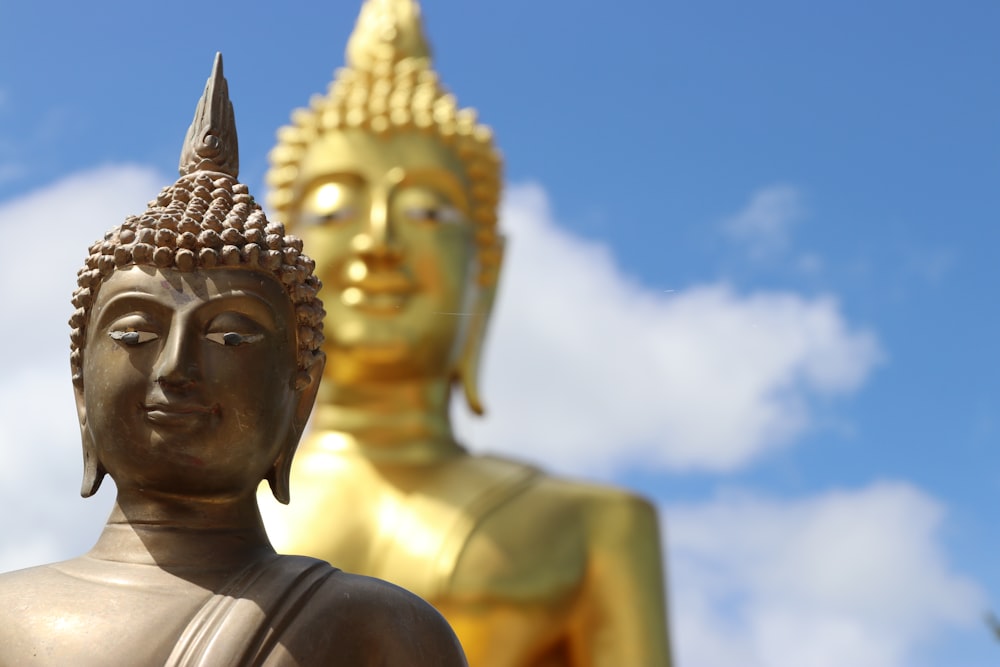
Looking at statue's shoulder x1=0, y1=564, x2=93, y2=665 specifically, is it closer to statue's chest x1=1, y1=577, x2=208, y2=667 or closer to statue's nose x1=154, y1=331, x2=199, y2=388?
statue's chest x1=1, y1=577, x2=208, y2=667

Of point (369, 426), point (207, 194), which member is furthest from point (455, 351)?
point (207, 194)

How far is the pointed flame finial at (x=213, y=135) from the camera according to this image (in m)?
3.45

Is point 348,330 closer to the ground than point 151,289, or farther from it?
farther from it

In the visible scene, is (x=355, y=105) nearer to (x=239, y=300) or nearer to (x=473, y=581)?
(x=473, y=581)

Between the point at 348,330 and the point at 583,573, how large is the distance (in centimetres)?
150

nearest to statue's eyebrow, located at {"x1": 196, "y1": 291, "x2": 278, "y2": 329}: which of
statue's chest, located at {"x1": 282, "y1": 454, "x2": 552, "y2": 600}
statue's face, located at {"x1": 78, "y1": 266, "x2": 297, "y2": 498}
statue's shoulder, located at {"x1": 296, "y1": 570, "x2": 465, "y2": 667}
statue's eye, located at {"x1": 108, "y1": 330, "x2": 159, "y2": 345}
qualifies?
statue's face, located at {"x1": 78, "y1": 266, "x2": 297, "y2": 498}

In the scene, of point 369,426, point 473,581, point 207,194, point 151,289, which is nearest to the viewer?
point 151,289

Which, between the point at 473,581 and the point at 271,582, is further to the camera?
the point at 473,581

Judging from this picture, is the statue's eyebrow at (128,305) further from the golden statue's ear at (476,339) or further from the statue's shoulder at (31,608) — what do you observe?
the golden statue's ear at (476,339)

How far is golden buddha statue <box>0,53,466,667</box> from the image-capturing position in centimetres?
→ 289

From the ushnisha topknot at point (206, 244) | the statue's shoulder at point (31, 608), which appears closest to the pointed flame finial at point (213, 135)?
the ushnisha topknot at point (206, 244)

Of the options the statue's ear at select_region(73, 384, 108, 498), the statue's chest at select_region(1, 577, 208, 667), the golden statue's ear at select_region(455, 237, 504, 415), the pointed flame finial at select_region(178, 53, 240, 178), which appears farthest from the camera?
the golden statue's ear at select_region(455, 237, 504, 415)

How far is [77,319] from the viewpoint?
3.26 metres

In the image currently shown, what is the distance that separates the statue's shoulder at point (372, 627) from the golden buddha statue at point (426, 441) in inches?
151
